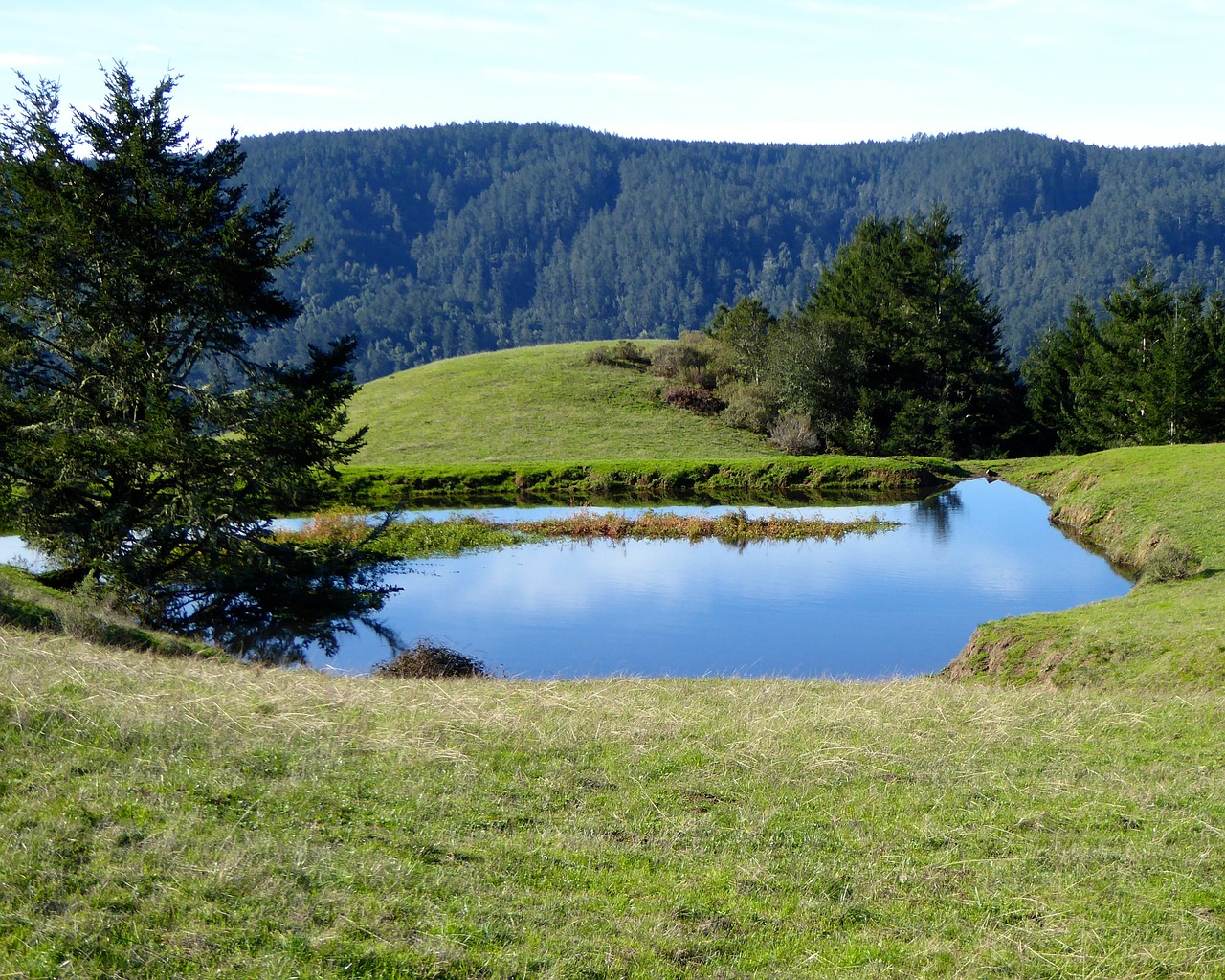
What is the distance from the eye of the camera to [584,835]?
7520 mm

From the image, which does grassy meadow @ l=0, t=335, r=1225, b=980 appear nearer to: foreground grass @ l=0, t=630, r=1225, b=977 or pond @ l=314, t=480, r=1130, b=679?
foreground grass @ l=0, t=630, r=1225, b=977

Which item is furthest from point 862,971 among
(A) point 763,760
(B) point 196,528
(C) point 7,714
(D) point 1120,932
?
(B) point 196,528

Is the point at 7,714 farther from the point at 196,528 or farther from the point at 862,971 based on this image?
the point at 196,528

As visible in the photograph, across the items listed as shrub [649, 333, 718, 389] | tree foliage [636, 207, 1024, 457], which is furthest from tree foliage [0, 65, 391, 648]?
shrub [649, 333, 718, 389]

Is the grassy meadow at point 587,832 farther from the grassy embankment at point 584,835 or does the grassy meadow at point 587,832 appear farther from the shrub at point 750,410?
the shrub at point 750,410

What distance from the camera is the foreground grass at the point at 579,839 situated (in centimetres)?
582

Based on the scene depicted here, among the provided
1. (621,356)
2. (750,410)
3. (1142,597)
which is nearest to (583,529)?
(1142,597)

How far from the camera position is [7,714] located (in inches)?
323

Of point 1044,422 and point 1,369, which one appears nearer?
point 1,369

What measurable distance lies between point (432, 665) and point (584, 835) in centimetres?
1114

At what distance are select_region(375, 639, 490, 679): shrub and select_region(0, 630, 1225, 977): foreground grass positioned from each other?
6.79 metres

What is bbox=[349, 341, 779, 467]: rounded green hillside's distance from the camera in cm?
6175

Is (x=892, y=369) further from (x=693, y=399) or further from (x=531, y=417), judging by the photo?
(x=531, y=417)

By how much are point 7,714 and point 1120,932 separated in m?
8.35
